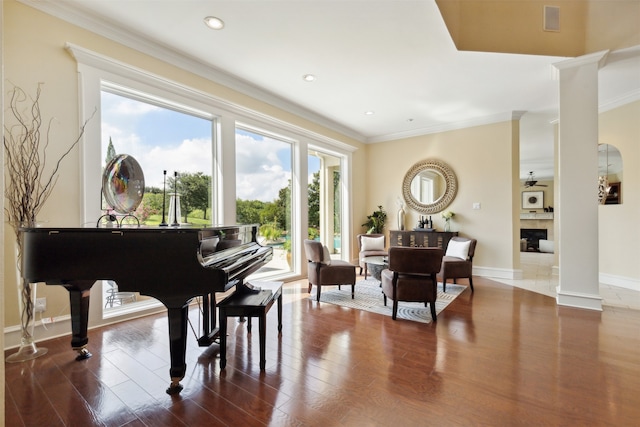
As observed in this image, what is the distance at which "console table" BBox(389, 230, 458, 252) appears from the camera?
5688 millimetres

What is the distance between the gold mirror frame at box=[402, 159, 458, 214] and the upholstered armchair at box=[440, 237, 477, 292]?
1415 millimetres

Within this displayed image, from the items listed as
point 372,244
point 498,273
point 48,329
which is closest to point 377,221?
point 372,244

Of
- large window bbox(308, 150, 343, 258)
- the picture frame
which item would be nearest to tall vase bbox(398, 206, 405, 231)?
large window bbox(308, 150, 343, 258)

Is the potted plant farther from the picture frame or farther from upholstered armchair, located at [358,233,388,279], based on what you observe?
the picture frame

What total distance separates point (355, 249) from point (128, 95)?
16.9 feet

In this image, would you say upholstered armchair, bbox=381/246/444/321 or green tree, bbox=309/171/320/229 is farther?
green tree, bbox=309/171/320/229

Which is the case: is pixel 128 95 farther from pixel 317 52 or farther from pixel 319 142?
pixel 319 142

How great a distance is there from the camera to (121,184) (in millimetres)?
2701

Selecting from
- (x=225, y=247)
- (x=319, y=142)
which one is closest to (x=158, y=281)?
(x=225, y=247)

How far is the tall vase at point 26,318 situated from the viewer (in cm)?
237

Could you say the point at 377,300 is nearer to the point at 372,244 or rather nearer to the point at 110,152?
the point at 372,244

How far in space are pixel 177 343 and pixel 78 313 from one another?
40.0 inches

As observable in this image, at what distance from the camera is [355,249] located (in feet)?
22.4

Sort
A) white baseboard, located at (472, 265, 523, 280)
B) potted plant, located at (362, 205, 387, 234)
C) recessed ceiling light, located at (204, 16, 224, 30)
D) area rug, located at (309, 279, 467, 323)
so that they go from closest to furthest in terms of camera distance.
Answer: recessed ceiling light, located at (204, 16, 224, 30)
area rug, located at (309, 279, 467, 323)
white baseboard, located at (472, 265, 523, 280)
potted plant, located at (362, 205, 387, 234)
